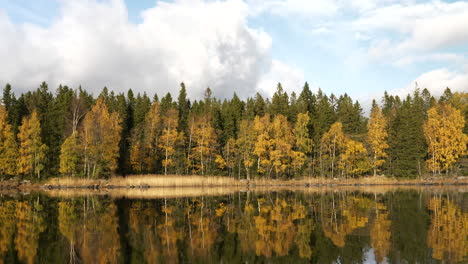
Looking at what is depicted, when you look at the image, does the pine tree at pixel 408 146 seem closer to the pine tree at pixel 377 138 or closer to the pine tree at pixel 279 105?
the pine tree at pixel 377 138

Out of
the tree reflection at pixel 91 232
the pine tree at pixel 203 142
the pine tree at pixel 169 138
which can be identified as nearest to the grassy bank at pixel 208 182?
the pine tree at pixel 169 138

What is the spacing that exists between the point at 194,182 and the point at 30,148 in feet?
99.3

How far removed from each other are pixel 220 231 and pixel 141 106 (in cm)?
8581

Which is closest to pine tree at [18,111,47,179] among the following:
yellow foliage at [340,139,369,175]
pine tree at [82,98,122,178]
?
pine tree at [82,98,122,178]

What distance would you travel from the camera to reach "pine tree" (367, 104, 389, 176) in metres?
79.0

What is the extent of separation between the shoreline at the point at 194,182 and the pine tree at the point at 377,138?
14.6 ft

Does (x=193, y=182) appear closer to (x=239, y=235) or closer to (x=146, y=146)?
(x=146, y=146)

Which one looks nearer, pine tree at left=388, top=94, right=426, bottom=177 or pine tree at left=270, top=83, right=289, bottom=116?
pine tree at left=388, top=94, right=426, bottom=177

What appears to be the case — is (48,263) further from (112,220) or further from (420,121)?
(420,121)

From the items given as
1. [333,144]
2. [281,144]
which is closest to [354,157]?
[333,144]

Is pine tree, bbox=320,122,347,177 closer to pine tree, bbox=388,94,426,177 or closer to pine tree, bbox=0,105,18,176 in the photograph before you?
pine tree, bbox=388,94,426,177

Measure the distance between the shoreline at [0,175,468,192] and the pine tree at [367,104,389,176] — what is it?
4452mm

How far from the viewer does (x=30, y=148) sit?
2790 inches

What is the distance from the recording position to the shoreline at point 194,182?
216 feet
